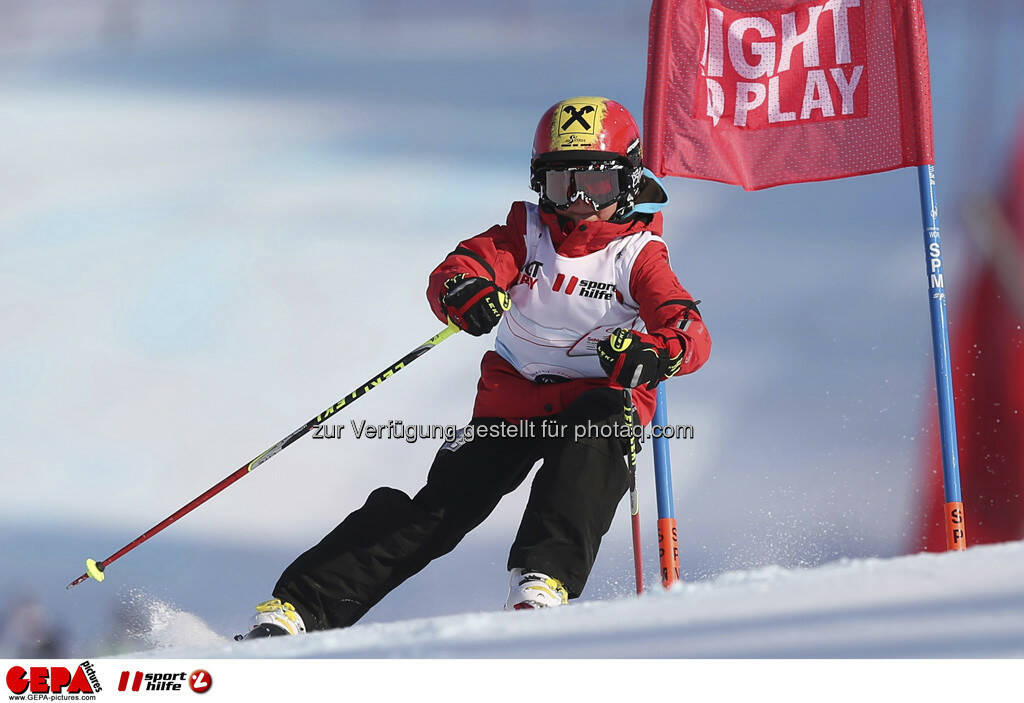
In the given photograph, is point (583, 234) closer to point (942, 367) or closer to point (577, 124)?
point (577, 124)

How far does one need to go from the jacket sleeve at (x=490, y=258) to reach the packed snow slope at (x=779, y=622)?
4.90 ft

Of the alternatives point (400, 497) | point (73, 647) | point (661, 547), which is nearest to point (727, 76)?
point (661, 547)

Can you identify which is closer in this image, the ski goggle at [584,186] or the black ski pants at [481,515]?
the black ski pants at [481,515]

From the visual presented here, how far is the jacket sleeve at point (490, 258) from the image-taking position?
3.47 m

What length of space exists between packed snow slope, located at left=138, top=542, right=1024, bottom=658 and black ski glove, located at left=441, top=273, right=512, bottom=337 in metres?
1.24

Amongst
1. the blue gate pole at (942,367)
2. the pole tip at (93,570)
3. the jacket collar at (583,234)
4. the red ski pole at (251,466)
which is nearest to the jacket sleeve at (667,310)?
the jacket collar at (583,234)

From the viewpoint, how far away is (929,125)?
4.41 m

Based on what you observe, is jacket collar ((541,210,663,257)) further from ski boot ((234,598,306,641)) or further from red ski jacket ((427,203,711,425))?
ski boot ((234,598,306,641))

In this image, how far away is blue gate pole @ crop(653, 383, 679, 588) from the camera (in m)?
4.06

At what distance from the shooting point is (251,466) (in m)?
3.44

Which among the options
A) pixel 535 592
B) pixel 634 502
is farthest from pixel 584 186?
pixel 535 592
